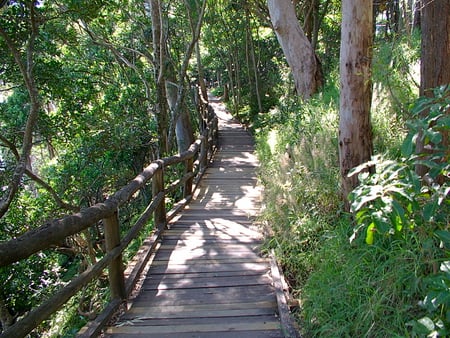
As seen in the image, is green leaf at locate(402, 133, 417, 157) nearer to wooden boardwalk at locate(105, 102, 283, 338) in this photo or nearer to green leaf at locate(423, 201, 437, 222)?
green leaf at locate(423, 201, 437, 222)

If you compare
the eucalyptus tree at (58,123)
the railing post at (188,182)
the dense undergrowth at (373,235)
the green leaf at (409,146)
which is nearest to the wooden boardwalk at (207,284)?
the dense undergrowth at (373,235)

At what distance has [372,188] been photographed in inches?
77.6

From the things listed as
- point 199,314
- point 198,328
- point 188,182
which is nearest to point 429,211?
point 198,328

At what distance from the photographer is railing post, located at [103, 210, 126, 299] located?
2926 millimetres

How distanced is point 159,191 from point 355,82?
2.67 meters

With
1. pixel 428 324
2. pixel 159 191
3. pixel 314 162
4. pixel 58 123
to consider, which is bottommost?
pixel 428 324

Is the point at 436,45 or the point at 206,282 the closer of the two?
the point at 436,45

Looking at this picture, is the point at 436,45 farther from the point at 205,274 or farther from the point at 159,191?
the point at 159,191

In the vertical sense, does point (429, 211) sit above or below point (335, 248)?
above

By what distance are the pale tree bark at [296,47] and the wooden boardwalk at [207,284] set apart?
3569mm

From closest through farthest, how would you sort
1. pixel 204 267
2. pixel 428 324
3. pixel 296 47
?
pixel 428 324 → pixel 204 267 → pixel 296 47

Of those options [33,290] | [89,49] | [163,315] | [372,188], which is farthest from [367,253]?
[89,49]

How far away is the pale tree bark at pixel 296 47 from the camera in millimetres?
7727

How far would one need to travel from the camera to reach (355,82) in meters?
3.35
